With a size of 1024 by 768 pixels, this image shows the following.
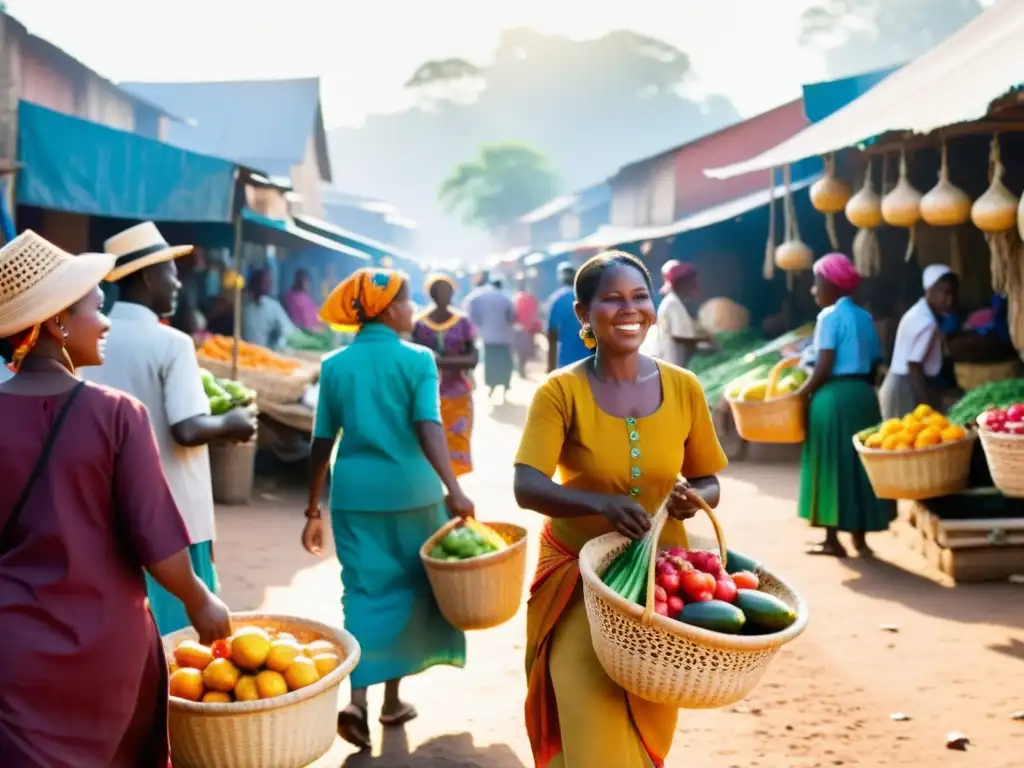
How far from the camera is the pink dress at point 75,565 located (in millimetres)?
2381

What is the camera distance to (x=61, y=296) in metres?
2.47

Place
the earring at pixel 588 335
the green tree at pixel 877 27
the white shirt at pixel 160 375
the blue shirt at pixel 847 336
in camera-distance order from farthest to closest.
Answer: the green tree at pixel 877 27 < the blue shirt at pixel 847 336 < the white shirt at pixel 160 375 < the earring at pixel 588 335

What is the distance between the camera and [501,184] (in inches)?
2948

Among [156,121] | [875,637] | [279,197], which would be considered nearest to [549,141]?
[156,121]

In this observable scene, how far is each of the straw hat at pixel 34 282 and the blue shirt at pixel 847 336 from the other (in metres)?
5.45

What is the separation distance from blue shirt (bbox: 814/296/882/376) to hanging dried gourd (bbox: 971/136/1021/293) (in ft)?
3.25

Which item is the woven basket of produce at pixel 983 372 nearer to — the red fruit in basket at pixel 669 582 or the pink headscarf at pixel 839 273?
the pink headscarf at pixel 839 273

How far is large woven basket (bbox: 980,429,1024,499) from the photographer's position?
5.76m

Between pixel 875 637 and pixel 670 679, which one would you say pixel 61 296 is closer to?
pixel 670 679

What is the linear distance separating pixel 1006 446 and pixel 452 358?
4.50 meters

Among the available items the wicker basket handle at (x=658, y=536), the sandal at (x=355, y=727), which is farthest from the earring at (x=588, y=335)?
the sandal at (x=355, y=727)

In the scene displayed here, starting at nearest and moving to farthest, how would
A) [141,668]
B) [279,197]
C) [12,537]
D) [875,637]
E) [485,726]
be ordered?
1. [12,537]
2. [141,668]
3. [485,726]
4. [875,637]
5. [279,197]

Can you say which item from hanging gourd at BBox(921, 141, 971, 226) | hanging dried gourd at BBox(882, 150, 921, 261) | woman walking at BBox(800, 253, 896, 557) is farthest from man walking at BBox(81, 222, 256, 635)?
hanging dried gourd at BBox(882, 150, 921, 261)

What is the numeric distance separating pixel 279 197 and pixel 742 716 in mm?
14465
